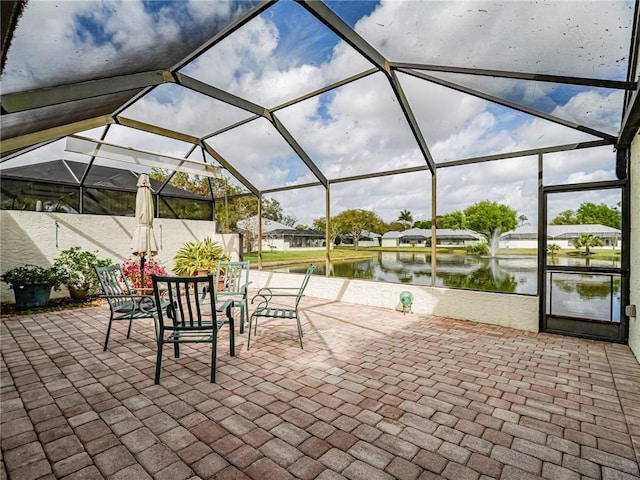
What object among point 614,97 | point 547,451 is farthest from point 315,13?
point 547,451

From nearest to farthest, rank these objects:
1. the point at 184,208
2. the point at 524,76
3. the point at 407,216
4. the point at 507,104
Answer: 1. the point at 524,76
2. the point at 507,104
3. the point at 184,208
4. the point at 407,216

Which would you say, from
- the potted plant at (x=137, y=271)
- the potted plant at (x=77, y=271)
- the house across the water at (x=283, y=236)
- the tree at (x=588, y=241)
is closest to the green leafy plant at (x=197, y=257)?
the potted plant at (x=137, y=271)

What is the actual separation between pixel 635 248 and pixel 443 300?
2.56 m

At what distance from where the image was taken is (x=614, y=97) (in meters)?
3.27

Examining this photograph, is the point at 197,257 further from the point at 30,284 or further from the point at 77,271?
the point at 30,284

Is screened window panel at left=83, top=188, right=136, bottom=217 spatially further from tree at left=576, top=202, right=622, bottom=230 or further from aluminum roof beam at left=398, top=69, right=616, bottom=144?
tree at left=576, top=202, right=622, bottom=230

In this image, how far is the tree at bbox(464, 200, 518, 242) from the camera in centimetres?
605

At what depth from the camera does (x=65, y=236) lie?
7.01 m

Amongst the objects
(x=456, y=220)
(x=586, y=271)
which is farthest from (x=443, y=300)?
(x=456, y=220)

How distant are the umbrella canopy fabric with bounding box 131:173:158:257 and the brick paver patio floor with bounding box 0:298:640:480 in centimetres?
151

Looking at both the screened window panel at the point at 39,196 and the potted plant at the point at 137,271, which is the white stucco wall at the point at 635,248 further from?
the screened window panel at the point at 39,196

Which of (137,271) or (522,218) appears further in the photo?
(137,271)

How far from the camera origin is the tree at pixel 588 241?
4.40 metres

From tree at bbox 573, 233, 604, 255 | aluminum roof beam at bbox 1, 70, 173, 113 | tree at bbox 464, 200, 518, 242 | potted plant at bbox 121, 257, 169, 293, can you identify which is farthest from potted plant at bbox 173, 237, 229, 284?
tree at bbox 573, 233, 604, 255
